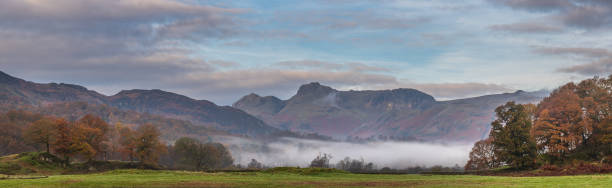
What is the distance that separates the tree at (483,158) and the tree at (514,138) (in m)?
5.39

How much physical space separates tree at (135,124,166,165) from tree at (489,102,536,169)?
87970 mm

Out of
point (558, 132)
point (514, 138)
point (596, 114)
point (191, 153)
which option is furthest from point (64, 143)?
point (596, 114)

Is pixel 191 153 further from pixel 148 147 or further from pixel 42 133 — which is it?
pixel 42 133

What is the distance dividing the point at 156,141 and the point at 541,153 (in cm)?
9753

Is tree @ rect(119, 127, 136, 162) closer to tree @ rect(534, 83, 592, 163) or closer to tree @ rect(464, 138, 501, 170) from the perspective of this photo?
tree @ rect(464, 138, 501, 170)

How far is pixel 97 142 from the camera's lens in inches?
5832

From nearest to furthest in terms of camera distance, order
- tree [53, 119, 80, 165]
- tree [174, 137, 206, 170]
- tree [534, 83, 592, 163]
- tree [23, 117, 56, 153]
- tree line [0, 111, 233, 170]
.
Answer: tree [534, 83, 592, 163], tree [53, 119, 80, 165], tree [23, 117, 56, 153], tree line [0, 111, 233, 170], tree [174, 137, 206, 170]

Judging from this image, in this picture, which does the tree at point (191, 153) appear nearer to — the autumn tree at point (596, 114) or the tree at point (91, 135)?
the tree at point (91, 135)

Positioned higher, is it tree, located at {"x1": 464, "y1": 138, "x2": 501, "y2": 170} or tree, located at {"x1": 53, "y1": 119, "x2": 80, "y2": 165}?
tree, located at {"x1": 53, "y1": 119, "x2": 80, "y2": 165}

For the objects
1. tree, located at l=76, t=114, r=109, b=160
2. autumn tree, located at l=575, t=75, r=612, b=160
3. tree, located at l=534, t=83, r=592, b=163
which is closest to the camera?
autumn tree, located at l=575, t=75, r=612, b=160

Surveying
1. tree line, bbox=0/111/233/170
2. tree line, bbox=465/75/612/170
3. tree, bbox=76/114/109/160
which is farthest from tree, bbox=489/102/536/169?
tree, bbox=76/114/109/160

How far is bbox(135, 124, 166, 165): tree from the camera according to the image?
142 metres

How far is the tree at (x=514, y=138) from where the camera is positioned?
10312 cm

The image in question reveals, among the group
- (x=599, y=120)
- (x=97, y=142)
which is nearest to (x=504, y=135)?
(x=599, y=120)
